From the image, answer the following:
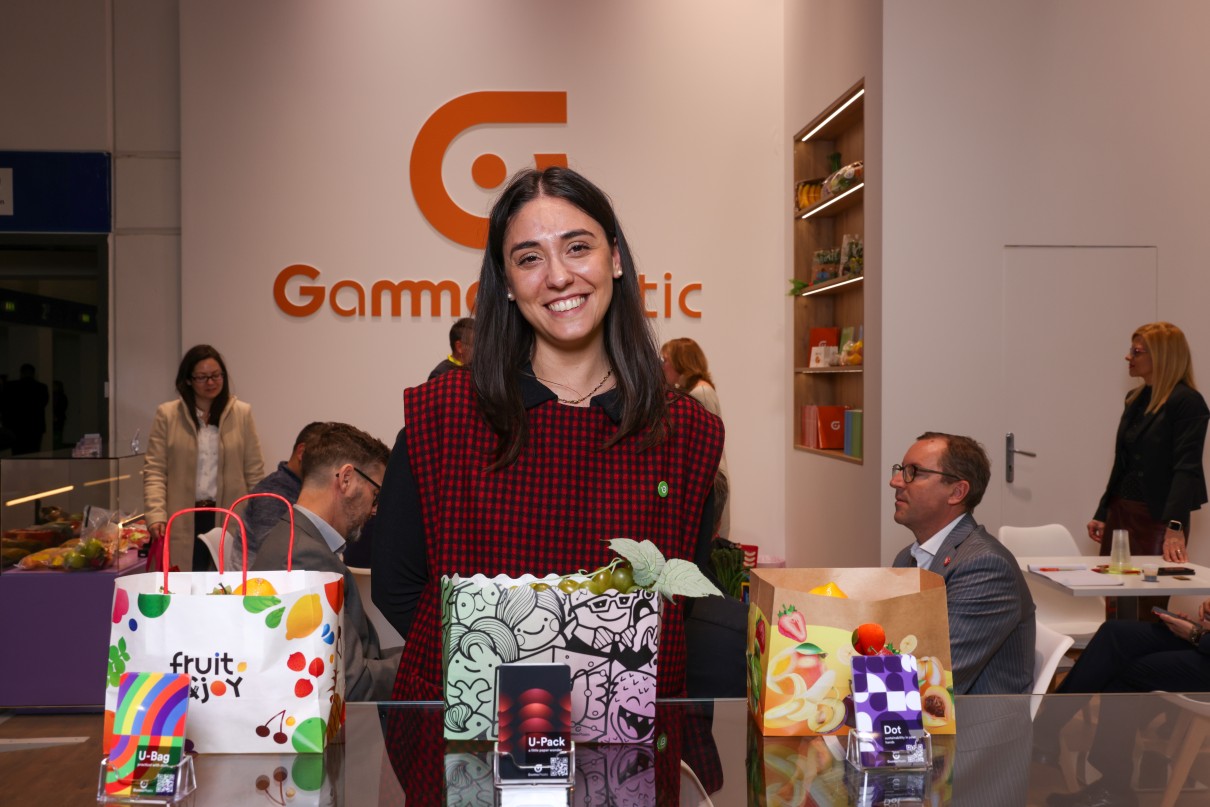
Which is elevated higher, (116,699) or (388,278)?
(388,278)

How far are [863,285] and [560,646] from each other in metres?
5.58

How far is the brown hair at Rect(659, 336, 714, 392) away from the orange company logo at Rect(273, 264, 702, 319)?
75cm

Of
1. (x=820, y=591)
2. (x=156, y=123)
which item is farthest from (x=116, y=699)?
(x=156, y=123)

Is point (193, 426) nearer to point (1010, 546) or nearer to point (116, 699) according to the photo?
point (1010, 546)

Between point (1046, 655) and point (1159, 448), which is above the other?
point (1159, 448)

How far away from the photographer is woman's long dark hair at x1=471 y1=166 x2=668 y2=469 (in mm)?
1651

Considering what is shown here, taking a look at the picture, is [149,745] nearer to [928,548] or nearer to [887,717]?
[887,717]

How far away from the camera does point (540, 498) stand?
1.62m

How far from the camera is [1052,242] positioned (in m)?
6.02

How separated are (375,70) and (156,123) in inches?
66.4

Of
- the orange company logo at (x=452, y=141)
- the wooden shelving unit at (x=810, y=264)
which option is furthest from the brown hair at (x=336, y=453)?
the orange company logo at (x=452, y=141)

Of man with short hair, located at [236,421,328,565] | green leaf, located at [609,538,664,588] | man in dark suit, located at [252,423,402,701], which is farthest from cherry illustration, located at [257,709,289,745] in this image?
man with short hair, located at [236,421,328,565]

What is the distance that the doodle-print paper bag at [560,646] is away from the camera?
1.27 meters

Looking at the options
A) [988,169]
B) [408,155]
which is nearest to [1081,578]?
[988,169]
